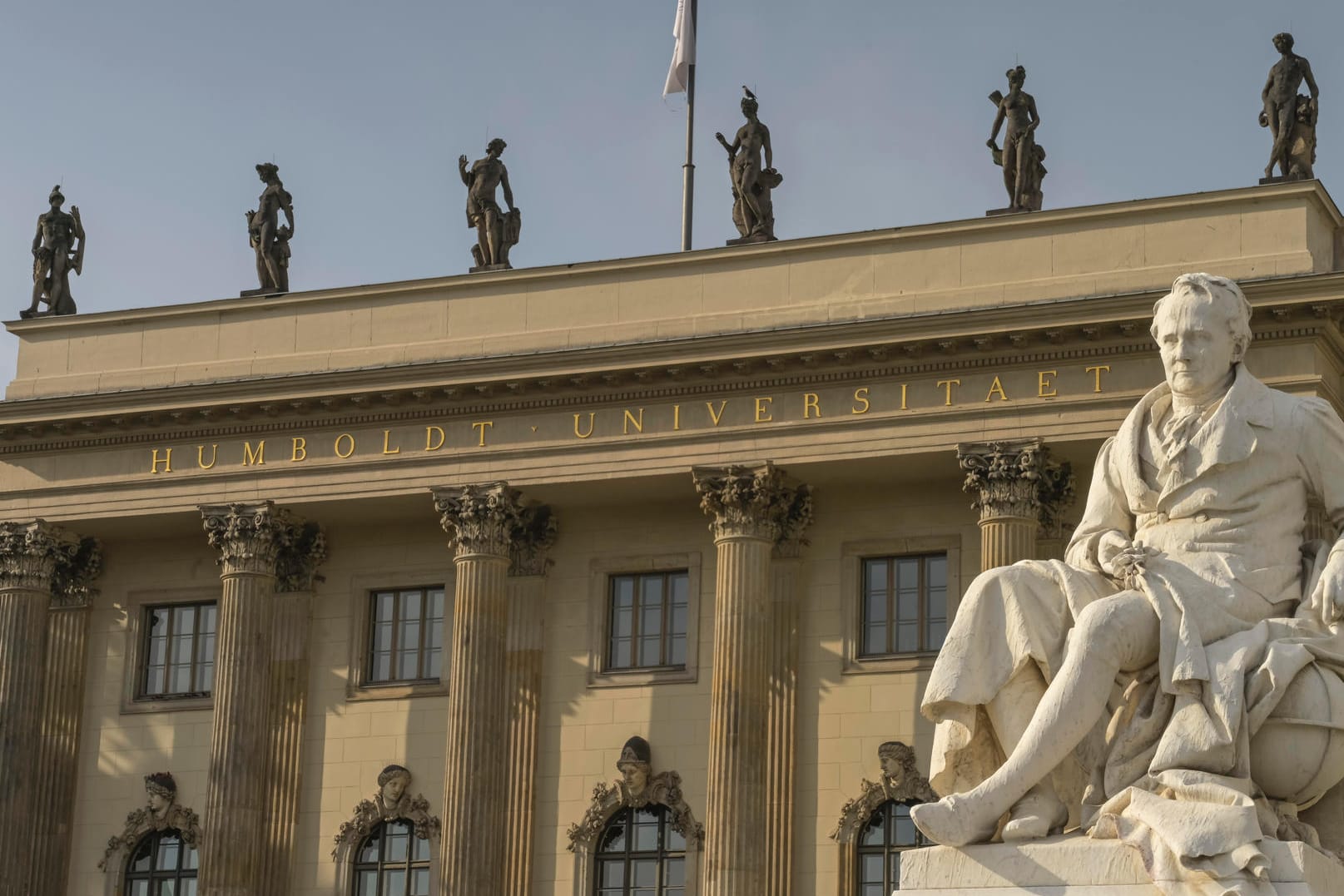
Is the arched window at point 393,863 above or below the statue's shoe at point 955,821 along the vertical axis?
above

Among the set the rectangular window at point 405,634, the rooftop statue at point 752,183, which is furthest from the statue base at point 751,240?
the rectangular window at point 405,634

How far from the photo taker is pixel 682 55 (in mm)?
42531

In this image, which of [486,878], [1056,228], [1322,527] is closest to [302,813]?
[486,878]

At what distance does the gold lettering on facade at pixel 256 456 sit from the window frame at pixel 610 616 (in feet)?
16.0

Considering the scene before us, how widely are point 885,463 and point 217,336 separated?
10585 millimetres

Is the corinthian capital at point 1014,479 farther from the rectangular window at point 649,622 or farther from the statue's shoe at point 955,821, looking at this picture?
the statue's shoe at point 955,821

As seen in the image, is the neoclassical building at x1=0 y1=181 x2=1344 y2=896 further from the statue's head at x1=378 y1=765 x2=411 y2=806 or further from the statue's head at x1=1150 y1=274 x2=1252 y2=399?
the statue's head at x1=1150 y1=274 x2=1252 y2=399

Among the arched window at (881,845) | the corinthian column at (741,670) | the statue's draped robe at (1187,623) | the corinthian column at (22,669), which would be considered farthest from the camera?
the corinthian column at (22,669)

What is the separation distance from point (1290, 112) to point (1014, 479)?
5793 mm

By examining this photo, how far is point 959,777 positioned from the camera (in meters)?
10.0

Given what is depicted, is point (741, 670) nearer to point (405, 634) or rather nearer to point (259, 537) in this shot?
point (405, 634)

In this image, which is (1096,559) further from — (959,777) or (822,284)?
(822,284)

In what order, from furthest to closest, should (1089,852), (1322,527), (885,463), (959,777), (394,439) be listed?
(394,439) → (885,463) → (1322,527) → (959,777) → (1089,852)

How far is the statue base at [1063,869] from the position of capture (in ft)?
30.0
